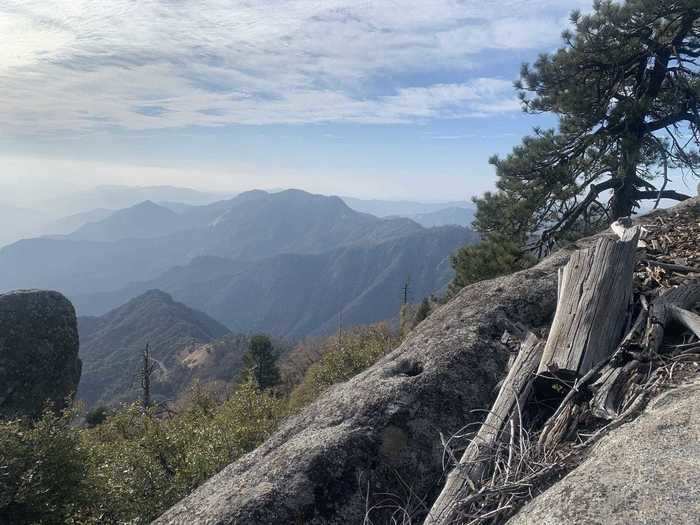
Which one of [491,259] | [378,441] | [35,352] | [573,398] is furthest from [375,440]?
[35,352]

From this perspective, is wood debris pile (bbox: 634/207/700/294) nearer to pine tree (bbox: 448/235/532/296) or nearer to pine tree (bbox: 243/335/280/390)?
pine tree (bbox: 448/235/532/296)

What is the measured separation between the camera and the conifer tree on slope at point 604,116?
59.3ft

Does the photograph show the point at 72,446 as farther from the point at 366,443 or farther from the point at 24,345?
the point at 24,345

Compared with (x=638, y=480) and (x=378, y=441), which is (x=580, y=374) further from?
(x=378, y=441)

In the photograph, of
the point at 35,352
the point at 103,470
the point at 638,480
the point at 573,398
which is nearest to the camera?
the point at 638,480

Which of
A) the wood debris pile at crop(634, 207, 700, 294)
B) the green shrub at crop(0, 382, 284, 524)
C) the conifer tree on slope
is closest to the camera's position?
the wood debris pile at crop(634, 207, 700, 294)

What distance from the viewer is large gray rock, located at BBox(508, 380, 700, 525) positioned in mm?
3406

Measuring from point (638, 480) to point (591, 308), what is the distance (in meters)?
2.90

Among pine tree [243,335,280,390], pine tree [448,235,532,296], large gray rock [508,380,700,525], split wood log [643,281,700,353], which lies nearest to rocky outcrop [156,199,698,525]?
large gray rock [508,380,700,525]

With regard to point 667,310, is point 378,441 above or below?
below

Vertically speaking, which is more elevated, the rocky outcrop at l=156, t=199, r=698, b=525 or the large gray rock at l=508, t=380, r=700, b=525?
the large gray rock at l=508, t=380, r=700, b=525

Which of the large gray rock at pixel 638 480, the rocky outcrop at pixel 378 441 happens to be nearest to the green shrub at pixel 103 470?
the rocky outcrop at pixel 378 441

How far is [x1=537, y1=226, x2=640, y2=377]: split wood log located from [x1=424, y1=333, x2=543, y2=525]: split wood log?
1.10 feet

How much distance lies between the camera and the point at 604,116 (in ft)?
63.5
